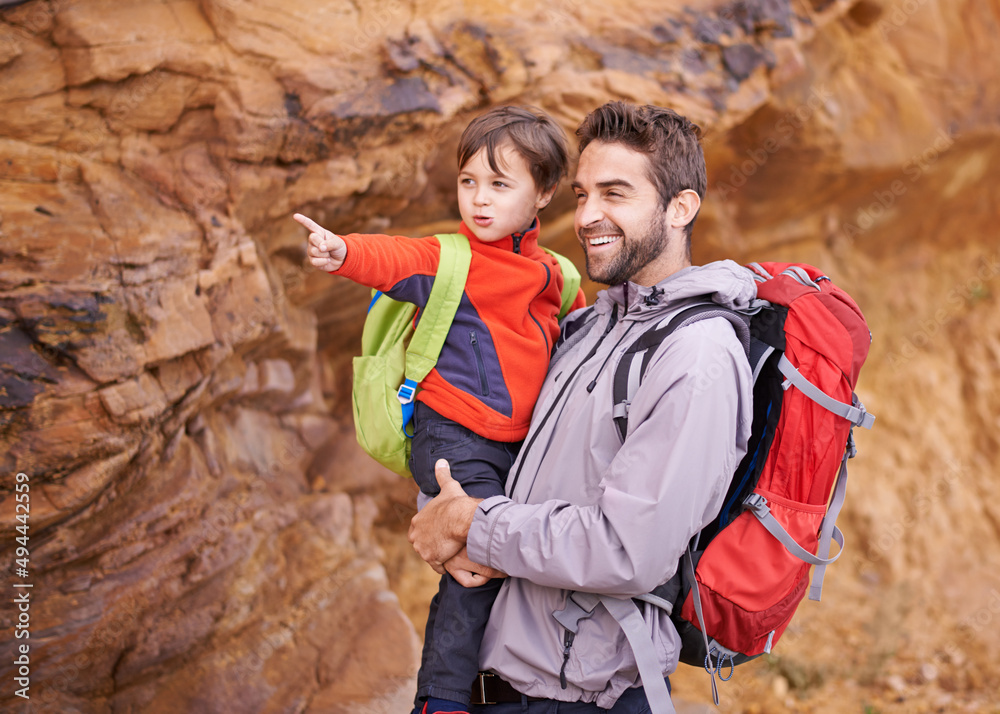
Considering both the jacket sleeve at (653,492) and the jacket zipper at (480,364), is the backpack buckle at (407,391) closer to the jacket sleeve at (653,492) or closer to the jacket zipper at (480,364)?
the jacket zipper at (480,364)

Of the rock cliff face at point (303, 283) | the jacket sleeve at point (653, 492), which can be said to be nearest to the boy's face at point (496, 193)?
the jacket sleeve at point (653, 492)

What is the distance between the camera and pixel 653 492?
1.68m

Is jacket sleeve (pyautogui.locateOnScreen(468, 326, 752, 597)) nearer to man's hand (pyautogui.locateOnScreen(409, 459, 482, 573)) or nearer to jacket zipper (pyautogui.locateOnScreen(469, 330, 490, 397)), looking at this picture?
man's hand (pyautogui.locateOnScreen(409, 459, 482, 573))

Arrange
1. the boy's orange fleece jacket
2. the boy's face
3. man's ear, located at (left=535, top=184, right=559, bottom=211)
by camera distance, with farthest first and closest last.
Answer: man's ear, located at (left=535, top=184, right=559, bottom=211) < the boy's face < the boy's orange fleece jacket

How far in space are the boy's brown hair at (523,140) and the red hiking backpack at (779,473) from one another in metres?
0.78

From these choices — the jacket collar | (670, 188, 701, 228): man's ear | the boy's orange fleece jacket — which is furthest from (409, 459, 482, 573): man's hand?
(670, 188, 701, 228): man's ear

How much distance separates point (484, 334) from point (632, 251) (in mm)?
552

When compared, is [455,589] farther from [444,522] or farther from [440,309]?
[440,309]

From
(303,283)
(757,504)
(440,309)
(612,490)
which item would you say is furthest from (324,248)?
(303,283)

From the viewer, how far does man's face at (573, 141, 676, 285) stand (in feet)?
6.85

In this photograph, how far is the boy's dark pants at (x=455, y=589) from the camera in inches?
79.2

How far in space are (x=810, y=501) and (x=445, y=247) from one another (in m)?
1.34

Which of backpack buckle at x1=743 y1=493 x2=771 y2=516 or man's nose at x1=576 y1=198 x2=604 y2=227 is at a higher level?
man's nose at x1=576 y1=198 x2=604 y2=227

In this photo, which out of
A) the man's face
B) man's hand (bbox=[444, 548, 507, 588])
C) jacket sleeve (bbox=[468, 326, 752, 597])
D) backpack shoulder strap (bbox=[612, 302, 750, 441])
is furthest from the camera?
the man's face
